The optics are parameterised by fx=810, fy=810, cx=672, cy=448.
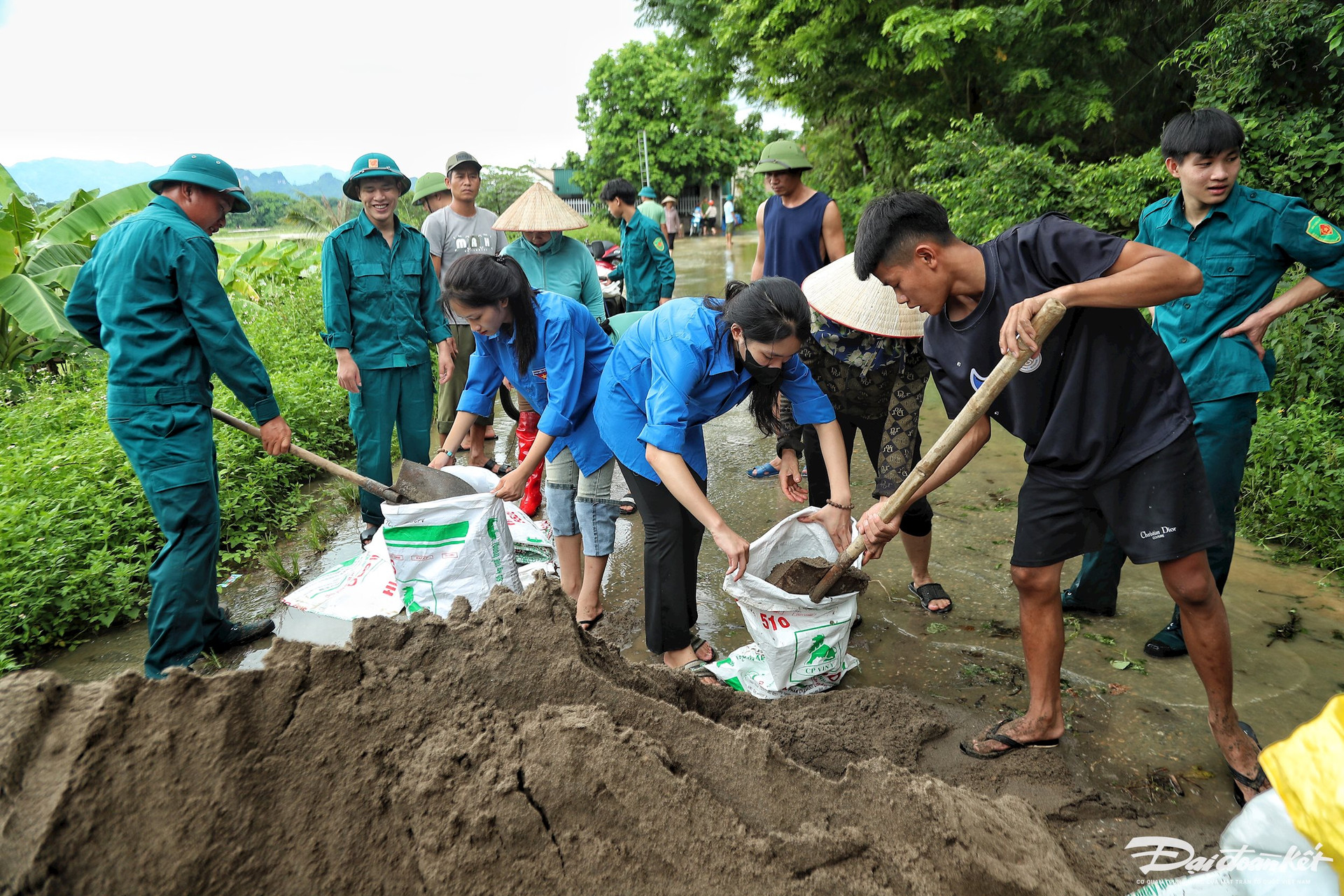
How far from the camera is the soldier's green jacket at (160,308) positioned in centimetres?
309

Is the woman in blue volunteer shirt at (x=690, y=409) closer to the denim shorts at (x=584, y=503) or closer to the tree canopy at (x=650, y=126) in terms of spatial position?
the denim shorts at (x=584, y=503)

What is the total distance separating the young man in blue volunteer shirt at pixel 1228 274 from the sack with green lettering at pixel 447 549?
2.64 m

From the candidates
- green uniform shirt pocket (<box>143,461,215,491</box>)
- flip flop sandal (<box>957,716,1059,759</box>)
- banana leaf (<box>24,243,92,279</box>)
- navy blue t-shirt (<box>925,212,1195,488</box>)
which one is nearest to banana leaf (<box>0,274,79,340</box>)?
banana leaf (<box>24,243,92,279</box>)

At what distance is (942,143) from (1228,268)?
5814mm

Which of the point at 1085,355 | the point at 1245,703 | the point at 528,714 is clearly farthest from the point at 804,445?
the point at 528,714

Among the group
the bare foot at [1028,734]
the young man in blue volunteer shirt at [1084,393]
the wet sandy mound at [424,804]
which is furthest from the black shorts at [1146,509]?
the wet sandy mound at [424,804]

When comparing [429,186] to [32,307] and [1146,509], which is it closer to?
[32,307]

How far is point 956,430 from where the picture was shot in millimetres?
2367

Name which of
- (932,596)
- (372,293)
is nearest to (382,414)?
(372,293)

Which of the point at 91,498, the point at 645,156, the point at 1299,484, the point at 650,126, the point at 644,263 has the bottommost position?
the point at 91,498

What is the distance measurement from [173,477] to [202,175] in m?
1.21

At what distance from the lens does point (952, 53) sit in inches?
342

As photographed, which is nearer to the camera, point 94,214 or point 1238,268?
point 1238,268

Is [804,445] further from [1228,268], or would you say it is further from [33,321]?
[33,321]
